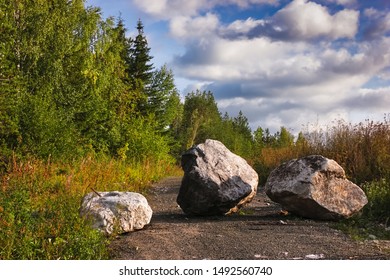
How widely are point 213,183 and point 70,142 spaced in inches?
350

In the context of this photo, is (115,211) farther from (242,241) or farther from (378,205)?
(378,205)

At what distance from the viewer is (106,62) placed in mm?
26250

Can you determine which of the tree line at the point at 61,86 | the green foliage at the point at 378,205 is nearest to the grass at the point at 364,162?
the green foliage at the point at 378,205

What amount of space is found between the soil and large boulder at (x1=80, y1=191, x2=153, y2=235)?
0.18m

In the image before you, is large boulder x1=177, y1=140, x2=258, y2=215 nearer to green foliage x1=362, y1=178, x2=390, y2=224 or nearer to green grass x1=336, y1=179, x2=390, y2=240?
green grass x1=336, y1=179, x2=390, y2=240

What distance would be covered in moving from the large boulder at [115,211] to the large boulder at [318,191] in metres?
2.80

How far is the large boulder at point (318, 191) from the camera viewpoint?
9.11 m

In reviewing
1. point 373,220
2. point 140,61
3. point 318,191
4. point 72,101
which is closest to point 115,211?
point 318,191

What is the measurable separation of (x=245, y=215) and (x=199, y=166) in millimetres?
1442

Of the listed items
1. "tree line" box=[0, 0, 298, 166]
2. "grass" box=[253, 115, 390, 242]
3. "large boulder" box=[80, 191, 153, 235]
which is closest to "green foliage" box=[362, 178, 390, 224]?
"grass" box=[253, 115, 390, 242]

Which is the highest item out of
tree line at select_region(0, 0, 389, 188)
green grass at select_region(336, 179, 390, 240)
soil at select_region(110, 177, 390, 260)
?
tree line at select_region(0, 0, 389, 188)

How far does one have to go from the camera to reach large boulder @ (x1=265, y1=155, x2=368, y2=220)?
911 centimetres

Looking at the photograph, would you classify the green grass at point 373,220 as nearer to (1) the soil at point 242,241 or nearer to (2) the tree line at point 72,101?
(1) the soil at point 242,241

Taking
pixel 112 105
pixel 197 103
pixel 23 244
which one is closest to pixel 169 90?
pixel 112 105
